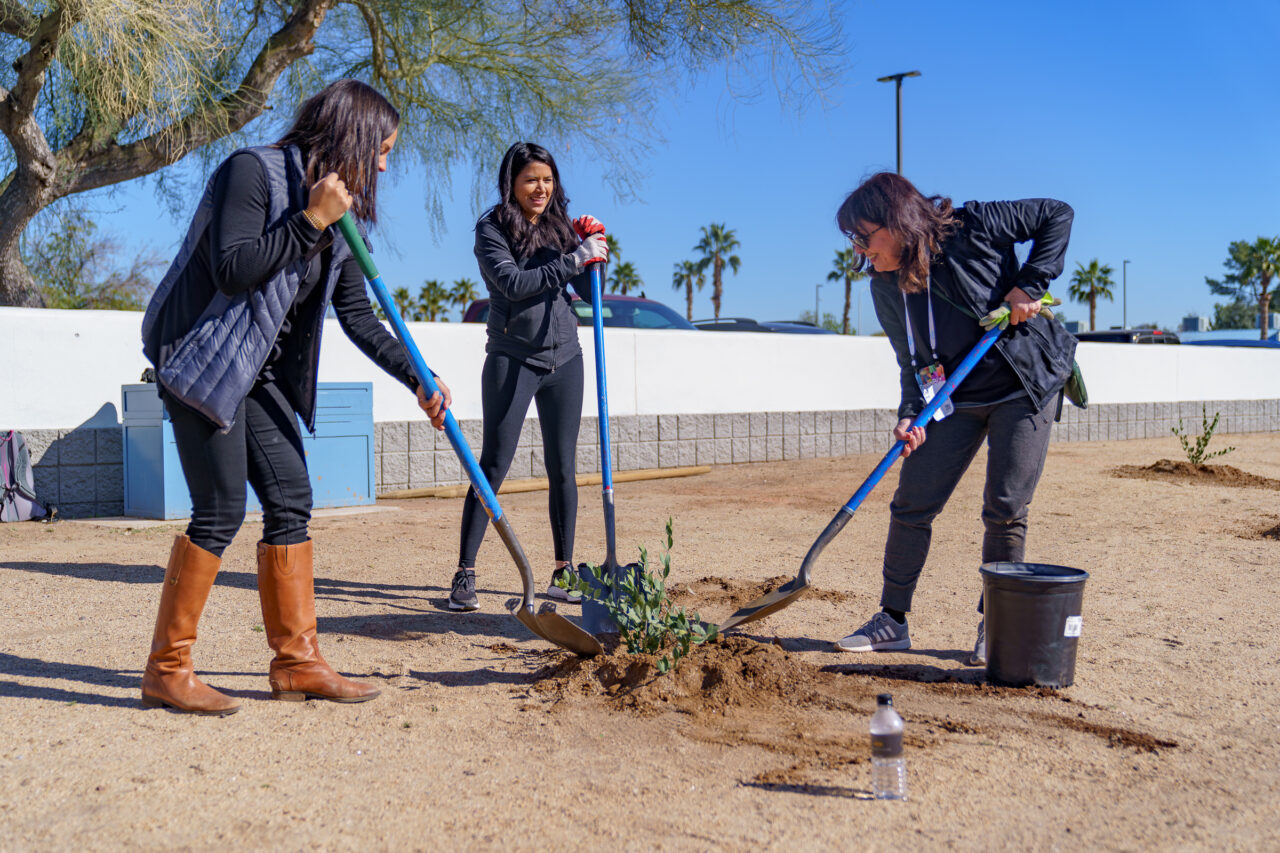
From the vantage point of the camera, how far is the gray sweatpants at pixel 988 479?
3.51 meters

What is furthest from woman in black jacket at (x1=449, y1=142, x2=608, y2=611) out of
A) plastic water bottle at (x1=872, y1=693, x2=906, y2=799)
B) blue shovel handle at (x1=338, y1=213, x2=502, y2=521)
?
plastic water bottle at (x1=872, y1=693, x2=906, y2=799)

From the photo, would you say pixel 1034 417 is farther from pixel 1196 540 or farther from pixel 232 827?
pixel 1196 540

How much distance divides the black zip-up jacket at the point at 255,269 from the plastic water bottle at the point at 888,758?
6.11ft

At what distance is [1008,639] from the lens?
3.22m

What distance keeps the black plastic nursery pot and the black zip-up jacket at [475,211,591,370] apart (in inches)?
79.2

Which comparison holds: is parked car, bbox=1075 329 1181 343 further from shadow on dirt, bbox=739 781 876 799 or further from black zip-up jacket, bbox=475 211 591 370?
shadow on dirt, bbox=739 781 876 799

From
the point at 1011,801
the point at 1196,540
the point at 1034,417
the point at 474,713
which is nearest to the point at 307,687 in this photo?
the point at 474,713

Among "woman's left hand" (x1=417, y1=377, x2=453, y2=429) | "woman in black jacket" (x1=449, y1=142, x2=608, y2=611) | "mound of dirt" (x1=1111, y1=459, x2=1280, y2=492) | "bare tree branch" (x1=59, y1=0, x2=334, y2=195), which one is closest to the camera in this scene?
"woman's left hand" (x1=417, y1=377, x2=453, y2=429)

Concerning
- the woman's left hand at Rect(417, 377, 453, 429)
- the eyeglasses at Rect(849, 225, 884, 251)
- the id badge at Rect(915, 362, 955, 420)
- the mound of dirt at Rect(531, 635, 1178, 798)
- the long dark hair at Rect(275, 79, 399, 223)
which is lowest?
the mound of dirt at Rect(531, 635, 1178, 798)

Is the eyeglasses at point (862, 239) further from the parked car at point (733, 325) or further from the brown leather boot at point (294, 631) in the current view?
the parked car at point (733, 325)

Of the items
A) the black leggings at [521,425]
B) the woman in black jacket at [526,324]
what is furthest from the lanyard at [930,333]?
the black leggings at [521,425]

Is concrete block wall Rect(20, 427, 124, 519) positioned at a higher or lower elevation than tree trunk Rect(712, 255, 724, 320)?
lower

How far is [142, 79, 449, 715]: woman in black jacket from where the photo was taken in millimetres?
2723

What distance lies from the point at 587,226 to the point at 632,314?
7518 millimetres
